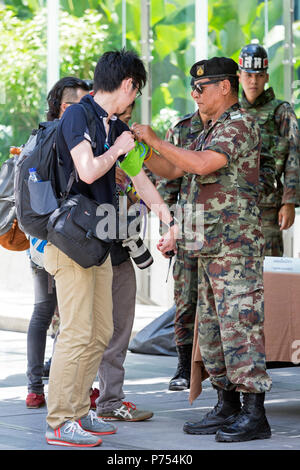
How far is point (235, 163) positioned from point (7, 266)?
8.28 metres

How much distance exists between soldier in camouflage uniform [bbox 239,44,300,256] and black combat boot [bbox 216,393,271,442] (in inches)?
85.5

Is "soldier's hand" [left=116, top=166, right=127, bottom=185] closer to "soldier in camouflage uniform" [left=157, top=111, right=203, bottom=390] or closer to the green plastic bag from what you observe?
the green plastic bag

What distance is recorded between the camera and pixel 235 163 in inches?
223

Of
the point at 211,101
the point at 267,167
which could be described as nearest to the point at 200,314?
the point at 211,101

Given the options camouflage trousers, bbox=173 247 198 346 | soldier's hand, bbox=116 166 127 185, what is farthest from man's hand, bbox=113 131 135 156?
camouflage trousers, bbox=173 247 198 346

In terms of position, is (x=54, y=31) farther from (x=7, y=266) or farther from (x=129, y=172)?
(x=129, y=172)

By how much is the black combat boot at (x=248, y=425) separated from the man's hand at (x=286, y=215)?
7.01 feet

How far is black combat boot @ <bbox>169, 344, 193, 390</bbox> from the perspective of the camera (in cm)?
741

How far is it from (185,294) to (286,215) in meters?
0.93

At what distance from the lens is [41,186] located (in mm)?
5375

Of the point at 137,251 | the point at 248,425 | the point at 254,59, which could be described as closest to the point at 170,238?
the point at 137,251

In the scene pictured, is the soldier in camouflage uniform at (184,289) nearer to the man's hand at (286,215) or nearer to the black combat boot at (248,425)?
the man's hand at (286,215)

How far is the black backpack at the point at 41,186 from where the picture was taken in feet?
17.6

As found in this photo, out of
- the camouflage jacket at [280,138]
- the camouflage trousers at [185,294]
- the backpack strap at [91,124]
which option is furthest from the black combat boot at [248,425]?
the camouflage jacket at [280,138]
